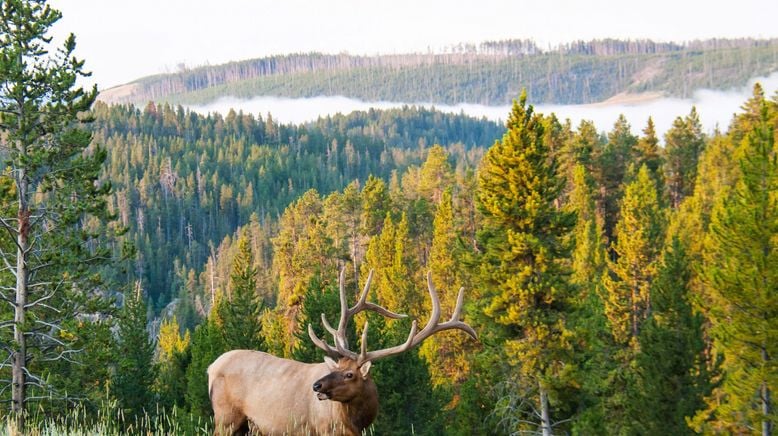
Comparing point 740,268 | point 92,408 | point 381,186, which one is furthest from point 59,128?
point 381,186

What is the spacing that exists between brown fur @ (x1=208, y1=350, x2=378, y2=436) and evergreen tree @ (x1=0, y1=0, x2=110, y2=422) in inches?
481

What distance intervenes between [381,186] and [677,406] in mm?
48258

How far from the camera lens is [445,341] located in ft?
150

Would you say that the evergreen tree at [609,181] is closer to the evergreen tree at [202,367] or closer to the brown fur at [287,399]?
the evergreen tree at [202,367]

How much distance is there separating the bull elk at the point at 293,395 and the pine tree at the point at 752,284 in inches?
551

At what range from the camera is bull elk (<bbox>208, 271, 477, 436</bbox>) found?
9664 mm

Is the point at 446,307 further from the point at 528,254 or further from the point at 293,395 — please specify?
the point at 293,395

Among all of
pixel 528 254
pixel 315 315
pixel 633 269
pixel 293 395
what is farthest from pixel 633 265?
pixel 293 395

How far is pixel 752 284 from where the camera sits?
20109 mm

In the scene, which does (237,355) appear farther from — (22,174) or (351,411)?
(22,174)

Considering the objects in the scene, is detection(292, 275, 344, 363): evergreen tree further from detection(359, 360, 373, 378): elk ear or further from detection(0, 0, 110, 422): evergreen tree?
detection(359, 360, 373, 378): elk ear

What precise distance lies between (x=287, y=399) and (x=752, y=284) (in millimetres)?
15327

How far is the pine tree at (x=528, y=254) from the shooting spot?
2425cm

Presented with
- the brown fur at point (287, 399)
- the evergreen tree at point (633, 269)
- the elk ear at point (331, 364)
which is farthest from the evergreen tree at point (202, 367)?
the evergreen tree at point (633, 269)
